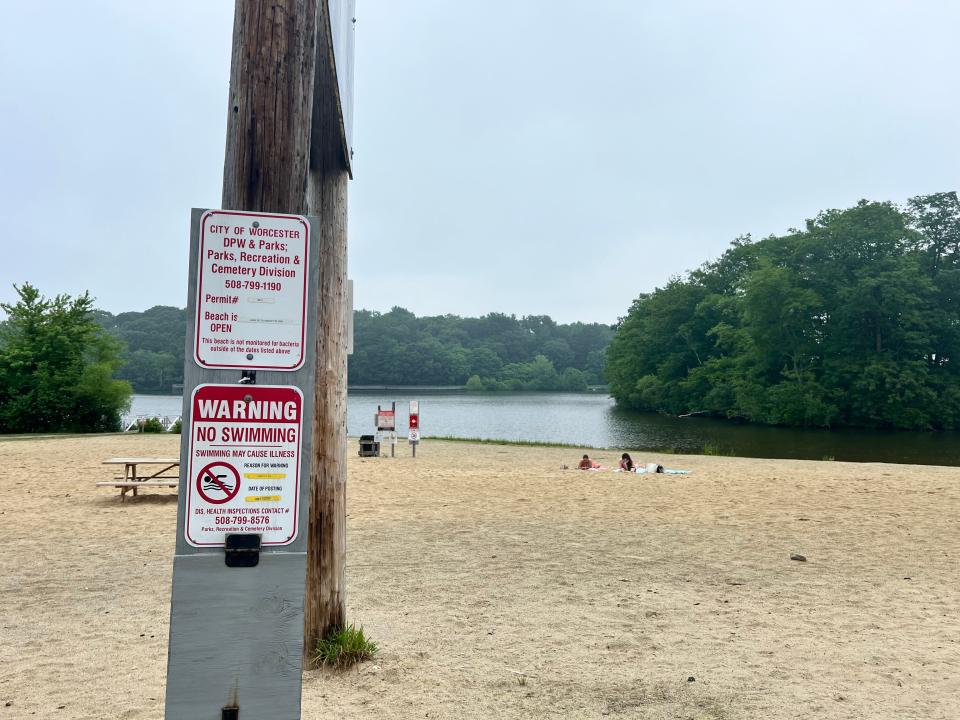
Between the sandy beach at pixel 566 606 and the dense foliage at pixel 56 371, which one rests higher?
the dense foliage at pixel 56 371

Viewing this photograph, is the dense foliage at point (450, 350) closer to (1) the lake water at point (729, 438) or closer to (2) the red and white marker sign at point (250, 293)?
(1) the lake water at point (729, 438)

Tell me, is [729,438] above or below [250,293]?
below

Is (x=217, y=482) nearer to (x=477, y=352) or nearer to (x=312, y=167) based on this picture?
(x=312, y=167)

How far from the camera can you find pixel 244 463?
6.48ft

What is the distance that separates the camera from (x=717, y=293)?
65.2 metres

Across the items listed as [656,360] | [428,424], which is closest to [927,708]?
[428,424]

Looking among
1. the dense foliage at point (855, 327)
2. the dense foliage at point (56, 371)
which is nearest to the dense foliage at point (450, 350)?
the dense foliage at point (56, 371)

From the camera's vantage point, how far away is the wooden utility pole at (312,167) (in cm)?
220

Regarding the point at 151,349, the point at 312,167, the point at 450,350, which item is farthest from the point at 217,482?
the point at 450,350

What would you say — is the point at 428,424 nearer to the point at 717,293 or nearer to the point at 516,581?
the point at 516,581

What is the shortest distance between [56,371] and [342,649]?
1085 inches

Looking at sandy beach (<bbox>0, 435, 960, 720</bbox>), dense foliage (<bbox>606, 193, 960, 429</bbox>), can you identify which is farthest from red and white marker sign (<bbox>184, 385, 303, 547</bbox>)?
dense foliage (<bbox>606, 193, 960, 429</bbox>)

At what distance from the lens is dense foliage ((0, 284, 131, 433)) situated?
1039 inches

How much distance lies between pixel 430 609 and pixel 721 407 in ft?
165
